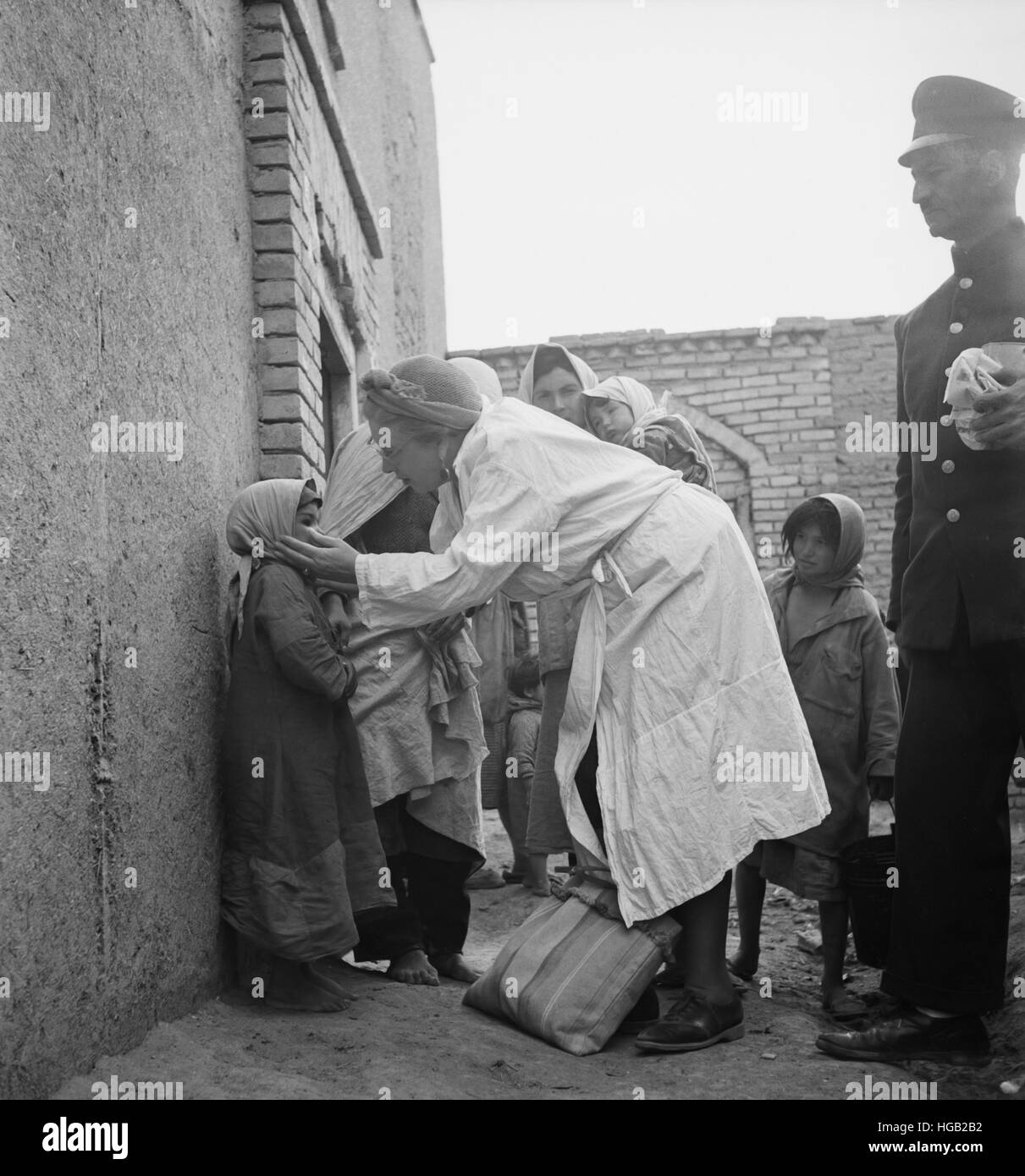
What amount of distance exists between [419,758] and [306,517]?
0.78 m

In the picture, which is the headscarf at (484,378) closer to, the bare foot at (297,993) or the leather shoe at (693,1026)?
the bare foot at (297,993)

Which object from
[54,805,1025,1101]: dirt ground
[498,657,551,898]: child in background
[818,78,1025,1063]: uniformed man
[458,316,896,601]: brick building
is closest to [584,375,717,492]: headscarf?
[818,78,1025,1063]: uniformed man

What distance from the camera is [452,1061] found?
8.98ft

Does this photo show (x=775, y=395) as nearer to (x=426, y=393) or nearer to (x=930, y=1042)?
(x=426, y=393)

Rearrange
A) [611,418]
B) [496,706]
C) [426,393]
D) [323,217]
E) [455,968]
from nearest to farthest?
[426,393] < [455,968] < [611,418] < [323,217] < [496,706]

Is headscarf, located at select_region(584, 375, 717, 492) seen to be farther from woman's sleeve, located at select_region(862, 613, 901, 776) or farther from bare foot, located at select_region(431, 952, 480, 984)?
bare foot, located at select_region(431, 952, 480, 984)

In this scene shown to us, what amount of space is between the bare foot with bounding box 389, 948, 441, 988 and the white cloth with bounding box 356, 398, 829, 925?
80cm

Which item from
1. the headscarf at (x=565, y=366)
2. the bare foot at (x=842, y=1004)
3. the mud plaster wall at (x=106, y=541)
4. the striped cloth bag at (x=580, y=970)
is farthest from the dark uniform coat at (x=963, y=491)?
the mud plaster wall at (x=106, y=541)

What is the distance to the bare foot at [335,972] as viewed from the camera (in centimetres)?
324

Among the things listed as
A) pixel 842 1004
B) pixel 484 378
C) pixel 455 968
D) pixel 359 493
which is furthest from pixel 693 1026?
pixel 484 378

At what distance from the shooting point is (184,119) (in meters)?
3.41

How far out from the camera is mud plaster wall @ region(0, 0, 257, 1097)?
7.10ft

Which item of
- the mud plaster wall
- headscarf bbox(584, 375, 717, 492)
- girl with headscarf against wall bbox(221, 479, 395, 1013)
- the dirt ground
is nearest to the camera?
the mud plaster wall
